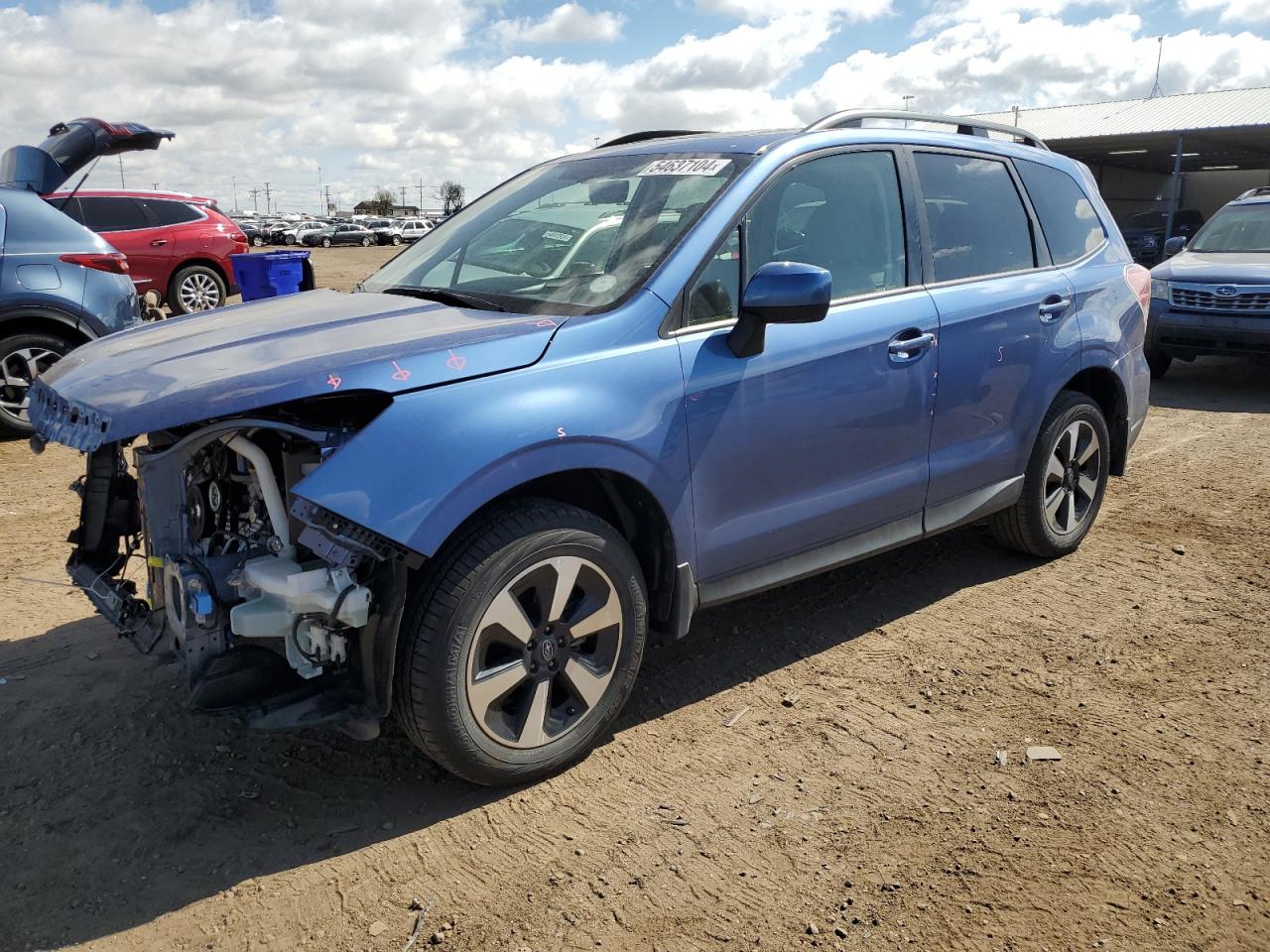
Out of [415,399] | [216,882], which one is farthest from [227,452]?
[216,882]

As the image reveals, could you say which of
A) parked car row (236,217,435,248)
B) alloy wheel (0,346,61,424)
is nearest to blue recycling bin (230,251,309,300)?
alloy wheel (0,346,61,424)

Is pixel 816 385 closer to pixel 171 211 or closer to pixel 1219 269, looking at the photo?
pixel 1219 269

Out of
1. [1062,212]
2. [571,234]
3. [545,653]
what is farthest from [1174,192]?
[545,653]

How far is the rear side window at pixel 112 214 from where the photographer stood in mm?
12906

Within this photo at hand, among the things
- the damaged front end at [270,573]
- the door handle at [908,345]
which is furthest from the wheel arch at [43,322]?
the door handle at [908,345]

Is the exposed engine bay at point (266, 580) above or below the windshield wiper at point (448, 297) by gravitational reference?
below

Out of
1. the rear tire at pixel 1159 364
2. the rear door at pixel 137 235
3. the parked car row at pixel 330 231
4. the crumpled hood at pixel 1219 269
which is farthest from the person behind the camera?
the parked car row at pixel 330 231

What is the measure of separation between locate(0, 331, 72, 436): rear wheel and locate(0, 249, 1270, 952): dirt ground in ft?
10.7

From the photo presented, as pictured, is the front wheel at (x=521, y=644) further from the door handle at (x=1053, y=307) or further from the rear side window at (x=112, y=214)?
the rear side window at (x=112, y=214)

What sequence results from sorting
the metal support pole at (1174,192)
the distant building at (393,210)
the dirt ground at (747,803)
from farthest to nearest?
the distant building at (393,210) < the metal support pole at (1174,192) < the dirt ground at (747,803)

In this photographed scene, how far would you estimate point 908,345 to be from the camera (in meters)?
3.72

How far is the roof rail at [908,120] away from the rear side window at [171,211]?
39.5 feet

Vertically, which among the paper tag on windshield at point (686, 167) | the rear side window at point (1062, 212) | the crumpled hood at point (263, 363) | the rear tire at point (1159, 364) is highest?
the paper tag on windshield at point (686, 167)

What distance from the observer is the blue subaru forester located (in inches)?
105
